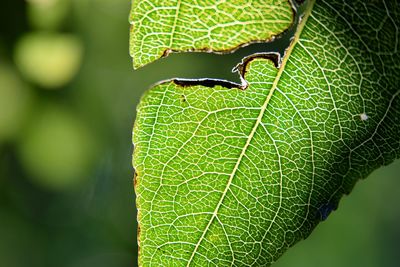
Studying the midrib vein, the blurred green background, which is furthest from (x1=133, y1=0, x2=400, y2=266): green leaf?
the blurred green background

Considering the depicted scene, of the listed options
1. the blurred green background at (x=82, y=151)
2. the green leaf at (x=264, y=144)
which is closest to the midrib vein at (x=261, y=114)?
the green leaf at (x=264, y=144)

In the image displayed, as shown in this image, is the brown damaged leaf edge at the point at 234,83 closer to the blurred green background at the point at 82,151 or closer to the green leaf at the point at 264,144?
the green leaf at the point at 264,144

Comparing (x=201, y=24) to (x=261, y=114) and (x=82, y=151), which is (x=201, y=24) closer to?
(x=261, y=114)

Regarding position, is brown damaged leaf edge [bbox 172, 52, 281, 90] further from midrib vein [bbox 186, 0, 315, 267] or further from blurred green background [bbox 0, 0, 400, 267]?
blurred green background [bbox 0, 0, 400, 267]

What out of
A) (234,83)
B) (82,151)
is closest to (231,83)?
(234,83)

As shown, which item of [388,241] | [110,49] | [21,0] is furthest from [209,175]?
[388,241]
